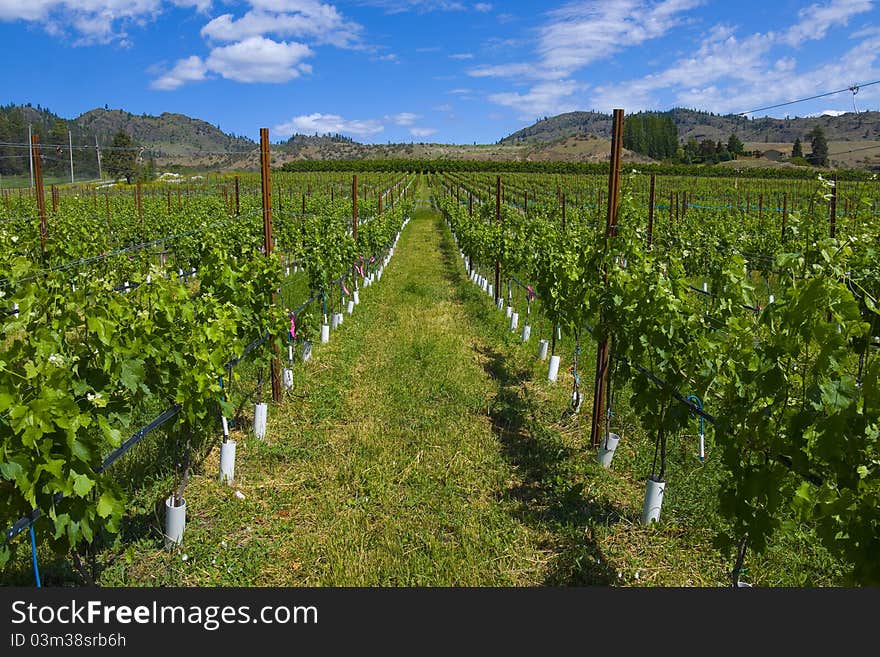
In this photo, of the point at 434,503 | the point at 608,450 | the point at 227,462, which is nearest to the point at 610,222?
the point at 608,450

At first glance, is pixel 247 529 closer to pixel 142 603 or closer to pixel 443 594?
pixel 142 603

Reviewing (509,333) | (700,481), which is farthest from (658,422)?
(509,333)

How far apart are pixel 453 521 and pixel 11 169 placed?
8571cm

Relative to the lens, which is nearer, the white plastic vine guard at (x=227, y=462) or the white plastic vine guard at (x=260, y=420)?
the white plastic vine guard at (x=227, y=462)

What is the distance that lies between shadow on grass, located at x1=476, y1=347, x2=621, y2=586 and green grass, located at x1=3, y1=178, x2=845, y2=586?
0.05 feet

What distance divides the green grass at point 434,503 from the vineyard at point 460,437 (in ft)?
0.07

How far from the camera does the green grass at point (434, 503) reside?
147 inches

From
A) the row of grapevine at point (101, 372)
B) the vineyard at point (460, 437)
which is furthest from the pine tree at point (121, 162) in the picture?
the row of grapevine at point (101, 372)

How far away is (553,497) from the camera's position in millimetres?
4676

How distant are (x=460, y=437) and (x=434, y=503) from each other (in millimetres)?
1216

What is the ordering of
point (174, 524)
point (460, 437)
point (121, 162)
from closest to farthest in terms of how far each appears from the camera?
point (174, 524) → point (460, 437) → point (121, 162)

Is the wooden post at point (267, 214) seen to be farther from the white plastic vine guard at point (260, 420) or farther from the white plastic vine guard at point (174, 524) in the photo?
the white plastic vine guard at point (174, 524)

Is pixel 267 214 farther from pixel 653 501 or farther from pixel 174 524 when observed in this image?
pixel 653 501

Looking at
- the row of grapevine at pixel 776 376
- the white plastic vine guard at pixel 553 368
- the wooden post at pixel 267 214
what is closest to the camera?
the row of grapevine at pixel 776 376
